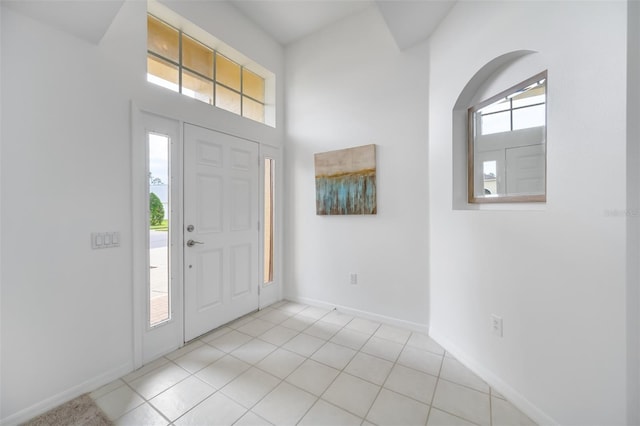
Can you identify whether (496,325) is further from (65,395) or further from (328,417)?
(65,395)

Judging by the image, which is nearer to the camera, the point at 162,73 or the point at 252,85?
the point at 162,73

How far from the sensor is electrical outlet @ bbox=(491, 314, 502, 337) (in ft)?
5.60

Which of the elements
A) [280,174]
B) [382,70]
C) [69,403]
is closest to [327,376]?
[69,403]

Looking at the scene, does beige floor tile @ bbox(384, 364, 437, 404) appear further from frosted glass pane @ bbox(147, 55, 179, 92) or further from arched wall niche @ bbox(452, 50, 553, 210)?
frosted glass pane @ bbox(147, 55, 179, 92)

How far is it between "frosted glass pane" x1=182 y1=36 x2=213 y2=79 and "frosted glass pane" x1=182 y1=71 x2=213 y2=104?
8 cm

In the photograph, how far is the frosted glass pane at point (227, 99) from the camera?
278 centimetres

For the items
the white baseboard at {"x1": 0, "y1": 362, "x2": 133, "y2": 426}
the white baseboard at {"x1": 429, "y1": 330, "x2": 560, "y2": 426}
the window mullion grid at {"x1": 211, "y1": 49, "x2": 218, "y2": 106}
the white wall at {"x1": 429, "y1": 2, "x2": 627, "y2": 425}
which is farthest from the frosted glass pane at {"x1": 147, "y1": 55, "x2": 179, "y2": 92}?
the white baseboard at {"x1": 429, "y1": 330, "x2": 560, "y2": 426}

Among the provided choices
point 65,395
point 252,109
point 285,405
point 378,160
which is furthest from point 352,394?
point 252,109

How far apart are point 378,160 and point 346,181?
16.6 inches

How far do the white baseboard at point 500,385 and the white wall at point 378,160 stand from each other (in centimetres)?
39

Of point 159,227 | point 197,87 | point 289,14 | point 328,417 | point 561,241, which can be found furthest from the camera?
point 289,14

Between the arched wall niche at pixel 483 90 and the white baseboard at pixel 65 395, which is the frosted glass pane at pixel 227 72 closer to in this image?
the arched wall niche at pixel 483 90

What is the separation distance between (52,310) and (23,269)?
304mm

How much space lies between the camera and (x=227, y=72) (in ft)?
9.41
